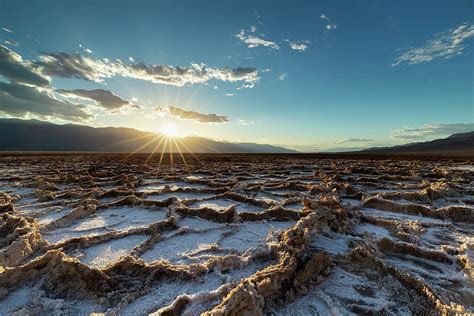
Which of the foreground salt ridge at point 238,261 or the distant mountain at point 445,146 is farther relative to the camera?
the distant mountain at point 445,146

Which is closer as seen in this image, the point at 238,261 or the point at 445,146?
the point at 238,261

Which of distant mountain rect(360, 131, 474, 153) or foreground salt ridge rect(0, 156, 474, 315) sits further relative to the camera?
distant mountain rect(360, 131, 474, 153)

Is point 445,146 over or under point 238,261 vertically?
over

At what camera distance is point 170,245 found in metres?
3.38

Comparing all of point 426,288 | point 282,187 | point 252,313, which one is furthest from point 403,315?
point 282,187

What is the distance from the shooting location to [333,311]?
2.04 m

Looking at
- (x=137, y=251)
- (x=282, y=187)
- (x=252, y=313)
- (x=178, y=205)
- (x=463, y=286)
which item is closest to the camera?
(x=252, y=313)

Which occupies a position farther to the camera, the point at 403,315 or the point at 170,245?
the point at 170,245

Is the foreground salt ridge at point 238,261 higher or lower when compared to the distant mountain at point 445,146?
lower

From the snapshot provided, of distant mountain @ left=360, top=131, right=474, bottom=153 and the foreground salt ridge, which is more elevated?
distant mountain @ left=360, top=131, right=474, bottom=153

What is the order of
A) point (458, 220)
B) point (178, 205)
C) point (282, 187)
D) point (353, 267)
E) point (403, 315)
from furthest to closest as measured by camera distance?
point (282, 187), point (178, 205), point (458, 220), point (353, 267), point (403, 315)

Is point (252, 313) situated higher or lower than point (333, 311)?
higher

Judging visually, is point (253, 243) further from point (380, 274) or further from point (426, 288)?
point (426, 288)

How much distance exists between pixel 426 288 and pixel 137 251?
9.46 feet
